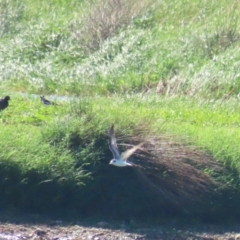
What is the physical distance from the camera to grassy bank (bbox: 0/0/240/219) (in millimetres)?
9930

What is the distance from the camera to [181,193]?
32.8 feet

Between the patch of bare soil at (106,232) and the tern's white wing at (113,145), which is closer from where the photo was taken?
the tern's white wing at (113,145)

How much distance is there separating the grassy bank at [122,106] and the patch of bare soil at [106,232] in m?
0.24

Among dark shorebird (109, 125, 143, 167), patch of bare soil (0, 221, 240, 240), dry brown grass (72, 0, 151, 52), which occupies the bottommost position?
dry brown grass (72, 0, 151, 52)

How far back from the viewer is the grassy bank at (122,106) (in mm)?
9930

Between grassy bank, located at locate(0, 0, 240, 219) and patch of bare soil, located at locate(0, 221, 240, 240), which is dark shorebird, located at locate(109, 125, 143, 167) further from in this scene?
patch of bare soil, located at locate(0, 221, 240, 240)

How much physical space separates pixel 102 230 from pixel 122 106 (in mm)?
3414

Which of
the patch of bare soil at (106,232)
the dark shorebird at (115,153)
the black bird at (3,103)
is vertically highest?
the dark shorebird at (115,153)

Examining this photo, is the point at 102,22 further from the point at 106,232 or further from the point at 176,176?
the point at 106,232

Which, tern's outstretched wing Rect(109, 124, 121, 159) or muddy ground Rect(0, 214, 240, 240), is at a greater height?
tern's outstretched wing Rect(109, 124, 121, 159)

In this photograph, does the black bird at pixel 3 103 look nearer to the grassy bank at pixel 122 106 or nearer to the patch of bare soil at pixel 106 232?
the grassy bank at pixel 122 106

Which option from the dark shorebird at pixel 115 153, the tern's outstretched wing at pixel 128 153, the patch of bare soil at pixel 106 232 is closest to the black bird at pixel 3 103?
the patch of bare soil at pixel 106 232

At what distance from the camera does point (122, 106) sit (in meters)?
12.7

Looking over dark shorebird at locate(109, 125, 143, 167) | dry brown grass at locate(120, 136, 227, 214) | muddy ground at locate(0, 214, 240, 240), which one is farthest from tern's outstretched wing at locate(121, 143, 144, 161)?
muddy ground at locate(0, 214, 240, 240)
